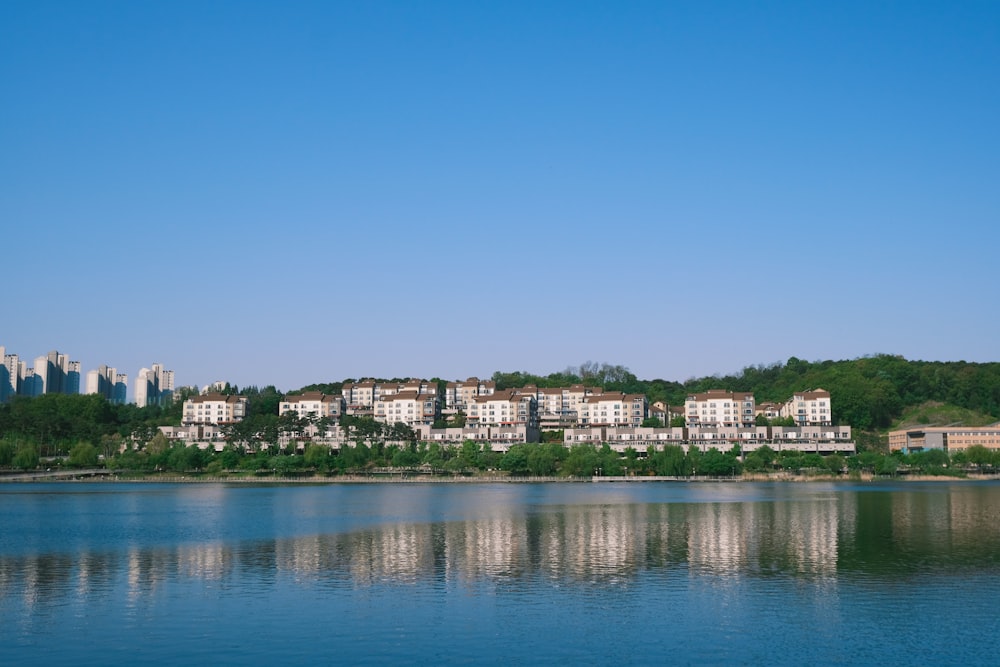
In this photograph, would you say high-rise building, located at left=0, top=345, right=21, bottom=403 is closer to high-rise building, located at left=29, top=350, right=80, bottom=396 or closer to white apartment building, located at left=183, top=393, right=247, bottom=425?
high-rise building, located at left=29, top=350, right=80, bottom=396

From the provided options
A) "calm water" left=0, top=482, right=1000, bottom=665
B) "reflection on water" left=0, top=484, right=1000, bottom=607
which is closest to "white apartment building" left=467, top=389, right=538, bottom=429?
"reflection on water" left=0, top=484, right=1000, bottom=607

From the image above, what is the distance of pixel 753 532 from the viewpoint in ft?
129

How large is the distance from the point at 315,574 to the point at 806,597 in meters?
14.2

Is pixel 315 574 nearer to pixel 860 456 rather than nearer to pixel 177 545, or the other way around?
pixel 177 545

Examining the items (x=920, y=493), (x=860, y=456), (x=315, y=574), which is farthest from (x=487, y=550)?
(x=860, y=456)

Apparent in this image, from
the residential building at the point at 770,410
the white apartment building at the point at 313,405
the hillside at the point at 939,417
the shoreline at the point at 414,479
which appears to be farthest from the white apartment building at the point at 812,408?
the white apartment building at the point at 313,405

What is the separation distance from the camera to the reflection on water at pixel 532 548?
2741cm

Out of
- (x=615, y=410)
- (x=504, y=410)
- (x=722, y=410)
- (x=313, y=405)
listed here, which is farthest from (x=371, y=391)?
(x=722, y=410)

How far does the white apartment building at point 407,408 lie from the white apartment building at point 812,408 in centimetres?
5240

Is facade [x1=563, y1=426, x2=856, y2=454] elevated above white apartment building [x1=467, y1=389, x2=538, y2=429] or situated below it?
below

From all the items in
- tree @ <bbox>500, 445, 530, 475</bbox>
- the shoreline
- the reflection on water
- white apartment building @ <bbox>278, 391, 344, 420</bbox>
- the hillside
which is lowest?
the shoreline

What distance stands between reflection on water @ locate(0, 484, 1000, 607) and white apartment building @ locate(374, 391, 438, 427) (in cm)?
7880

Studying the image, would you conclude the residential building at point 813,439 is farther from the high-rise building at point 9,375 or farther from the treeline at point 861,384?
the high-rise building at point 9,375

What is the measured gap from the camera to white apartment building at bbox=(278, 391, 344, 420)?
138 metres
